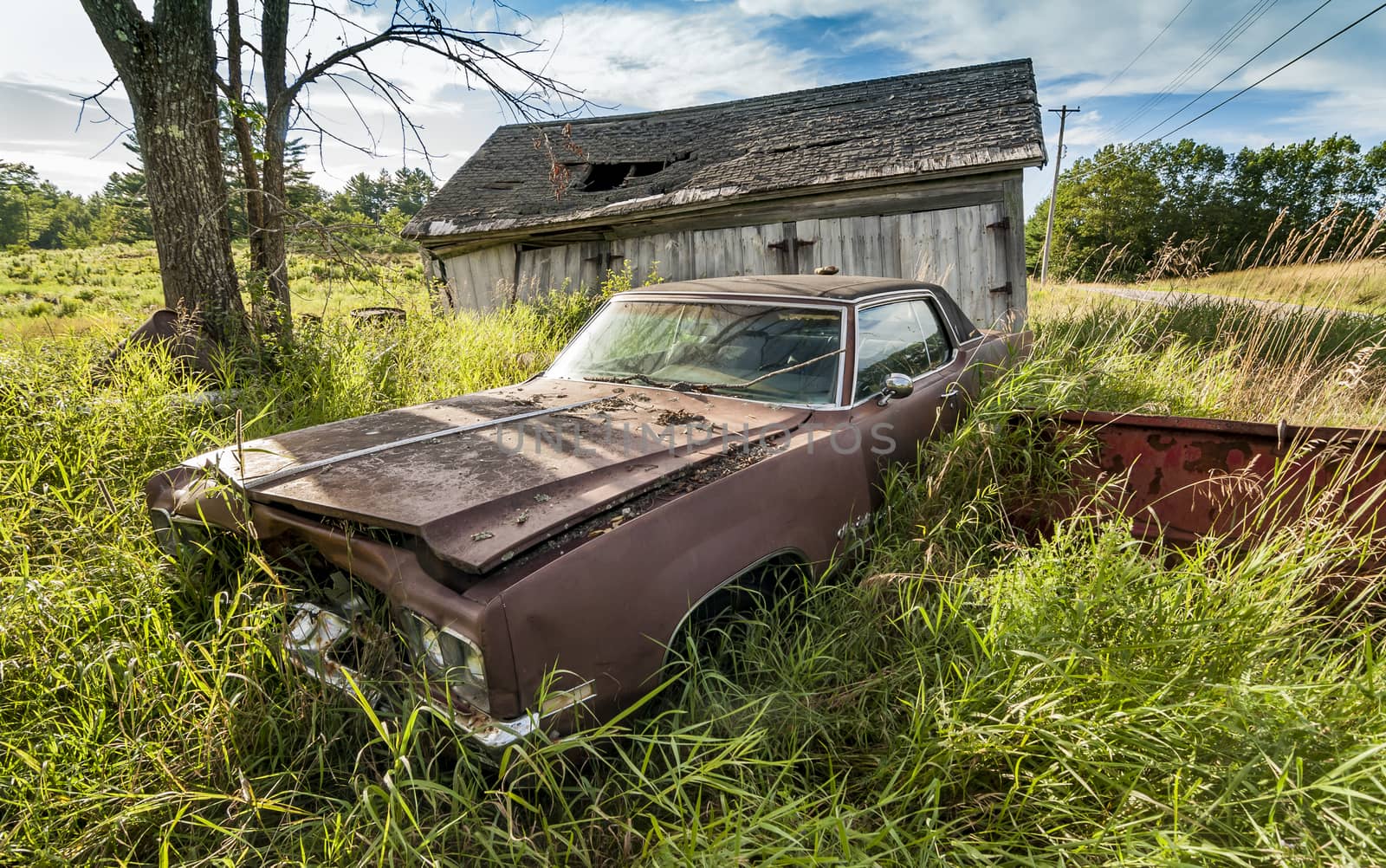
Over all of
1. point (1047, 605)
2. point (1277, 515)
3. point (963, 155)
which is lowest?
point (1047, 605)

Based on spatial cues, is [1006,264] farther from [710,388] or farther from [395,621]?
[395,621]

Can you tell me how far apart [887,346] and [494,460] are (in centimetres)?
205

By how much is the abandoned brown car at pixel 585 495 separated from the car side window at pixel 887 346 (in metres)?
0.02

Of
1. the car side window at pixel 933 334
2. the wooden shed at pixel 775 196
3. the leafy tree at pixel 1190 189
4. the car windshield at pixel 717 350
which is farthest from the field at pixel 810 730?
the leafy tree at pixel 1190 189

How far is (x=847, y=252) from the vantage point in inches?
340

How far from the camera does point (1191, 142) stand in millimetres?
38000

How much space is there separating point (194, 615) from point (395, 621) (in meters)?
1.09

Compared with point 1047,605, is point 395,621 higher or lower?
higher

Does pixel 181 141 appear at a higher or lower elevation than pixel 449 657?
higher

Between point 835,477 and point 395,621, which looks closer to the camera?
point 395,621

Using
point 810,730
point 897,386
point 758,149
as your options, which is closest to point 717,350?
point 897,386

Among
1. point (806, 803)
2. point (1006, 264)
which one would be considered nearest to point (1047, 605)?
point (806, 803)

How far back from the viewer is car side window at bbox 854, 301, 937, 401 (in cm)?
293

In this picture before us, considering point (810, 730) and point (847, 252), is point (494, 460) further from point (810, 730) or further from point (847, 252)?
point (847, 252)
